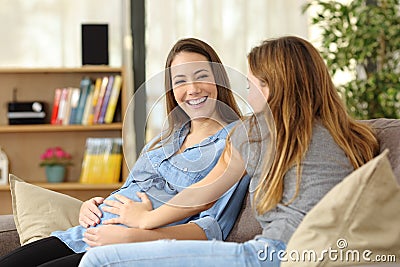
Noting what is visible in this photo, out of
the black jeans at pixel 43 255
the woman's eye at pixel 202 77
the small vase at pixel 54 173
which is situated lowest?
the small vase at pixel 54 173

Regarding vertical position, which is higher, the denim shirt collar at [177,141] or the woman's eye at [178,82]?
the woman's eye at [178,82]

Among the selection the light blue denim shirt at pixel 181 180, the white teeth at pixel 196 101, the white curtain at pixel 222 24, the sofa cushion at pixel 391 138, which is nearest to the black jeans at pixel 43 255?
the light blue denim shirt at pixel 181 180

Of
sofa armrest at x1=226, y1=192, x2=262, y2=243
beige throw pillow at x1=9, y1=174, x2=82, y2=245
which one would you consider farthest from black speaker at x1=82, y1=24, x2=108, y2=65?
sofa armrest at x1=226, y1=192, x2=262, y2=243

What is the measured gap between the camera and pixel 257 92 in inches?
79.1

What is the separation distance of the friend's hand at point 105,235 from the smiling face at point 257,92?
47 cm

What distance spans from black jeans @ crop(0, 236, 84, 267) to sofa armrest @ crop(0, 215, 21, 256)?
0.23 metres

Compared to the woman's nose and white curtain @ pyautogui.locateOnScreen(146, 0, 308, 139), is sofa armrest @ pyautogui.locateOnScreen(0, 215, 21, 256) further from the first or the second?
white curtain @ pyautogui.locateOnScreen(146, 0, 308, 139)

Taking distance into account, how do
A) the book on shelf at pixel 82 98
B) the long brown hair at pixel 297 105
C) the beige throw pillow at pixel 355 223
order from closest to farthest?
1. the beige throw pillow at pixel 355 223
2. the long brown hair at pixel 297 105
3. the book on shelf at pixel 82 98

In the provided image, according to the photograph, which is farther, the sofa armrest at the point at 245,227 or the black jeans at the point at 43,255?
the sofa armrest at the point at 245,227

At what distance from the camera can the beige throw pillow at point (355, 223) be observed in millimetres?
1630

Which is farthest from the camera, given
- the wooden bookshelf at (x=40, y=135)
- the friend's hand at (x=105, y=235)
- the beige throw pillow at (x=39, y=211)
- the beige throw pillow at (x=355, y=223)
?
the wooden bookshelf at (x=40, y=135)

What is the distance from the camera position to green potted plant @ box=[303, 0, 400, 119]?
389cm

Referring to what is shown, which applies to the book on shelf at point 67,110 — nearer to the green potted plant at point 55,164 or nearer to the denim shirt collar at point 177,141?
the green potted plant at point 55,164

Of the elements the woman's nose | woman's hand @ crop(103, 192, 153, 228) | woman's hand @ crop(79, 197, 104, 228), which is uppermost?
the woman's nose
